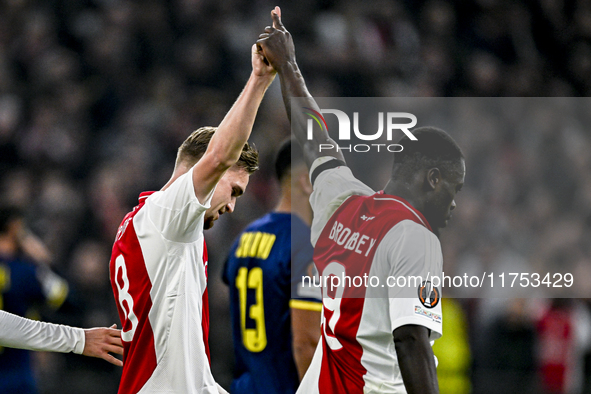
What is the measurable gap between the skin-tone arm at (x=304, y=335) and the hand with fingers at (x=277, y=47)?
63.8 inches

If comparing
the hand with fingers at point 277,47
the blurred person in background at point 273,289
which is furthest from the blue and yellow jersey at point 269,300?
the hand with fingers at point 277,47

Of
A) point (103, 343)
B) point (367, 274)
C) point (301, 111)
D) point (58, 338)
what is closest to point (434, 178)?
point (367, 274)

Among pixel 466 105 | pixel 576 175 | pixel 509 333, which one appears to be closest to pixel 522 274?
pixel 509 333

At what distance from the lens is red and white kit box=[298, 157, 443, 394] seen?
274 cm

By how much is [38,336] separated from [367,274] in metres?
1.72

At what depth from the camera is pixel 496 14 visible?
12516mm

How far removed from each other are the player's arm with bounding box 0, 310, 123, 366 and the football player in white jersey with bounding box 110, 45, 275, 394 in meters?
0.24

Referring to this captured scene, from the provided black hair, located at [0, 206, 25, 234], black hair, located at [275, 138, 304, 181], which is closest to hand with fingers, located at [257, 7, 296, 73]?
black hair, located at [275, 138, 304, 181]

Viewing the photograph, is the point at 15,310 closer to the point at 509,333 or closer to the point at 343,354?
the point at 343,354

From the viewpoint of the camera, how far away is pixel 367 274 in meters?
2.98

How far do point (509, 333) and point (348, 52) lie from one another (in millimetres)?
5311

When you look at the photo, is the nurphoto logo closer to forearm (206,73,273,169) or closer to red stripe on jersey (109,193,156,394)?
forearm (206,73,273,169)

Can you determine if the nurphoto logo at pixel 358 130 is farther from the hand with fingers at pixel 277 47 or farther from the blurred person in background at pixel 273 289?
the blurred person in background at pixel 273 289

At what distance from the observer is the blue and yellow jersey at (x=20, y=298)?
5.55 m
